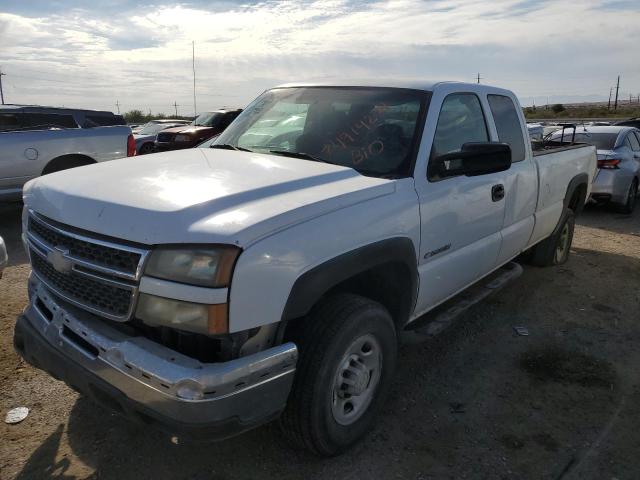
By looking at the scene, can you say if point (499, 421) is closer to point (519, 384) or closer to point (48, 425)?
point (519, 384)

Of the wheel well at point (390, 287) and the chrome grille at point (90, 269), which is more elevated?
the chrome grille at point (90, 269)

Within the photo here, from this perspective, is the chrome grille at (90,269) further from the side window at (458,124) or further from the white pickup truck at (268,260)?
the side window at (458,124)

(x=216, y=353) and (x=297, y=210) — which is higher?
(x=297, y=210)

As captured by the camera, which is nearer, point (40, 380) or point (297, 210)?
point (297, 210)

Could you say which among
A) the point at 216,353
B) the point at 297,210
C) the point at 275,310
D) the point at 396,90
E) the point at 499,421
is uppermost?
the point at 396,90

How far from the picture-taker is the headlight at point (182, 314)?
209 centimetres

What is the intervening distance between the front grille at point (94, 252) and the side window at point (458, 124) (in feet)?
6.27

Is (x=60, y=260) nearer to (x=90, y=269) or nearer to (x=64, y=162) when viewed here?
(x=90, y=269)

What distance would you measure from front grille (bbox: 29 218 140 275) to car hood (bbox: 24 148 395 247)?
0.23 ft

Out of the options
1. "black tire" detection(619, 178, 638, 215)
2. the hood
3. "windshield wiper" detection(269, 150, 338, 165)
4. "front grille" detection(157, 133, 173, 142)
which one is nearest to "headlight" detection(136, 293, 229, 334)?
"windshield wiper" detection(269, 150, 338, 165)

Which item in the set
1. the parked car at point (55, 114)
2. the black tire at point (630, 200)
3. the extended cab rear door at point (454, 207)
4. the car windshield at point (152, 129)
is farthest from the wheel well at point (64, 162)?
the car windshield at point (152, 129)

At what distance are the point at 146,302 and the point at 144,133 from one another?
18.1 m

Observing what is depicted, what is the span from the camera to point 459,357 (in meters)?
4.04

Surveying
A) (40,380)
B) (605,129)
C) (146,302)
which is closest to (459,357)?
(146,302)
